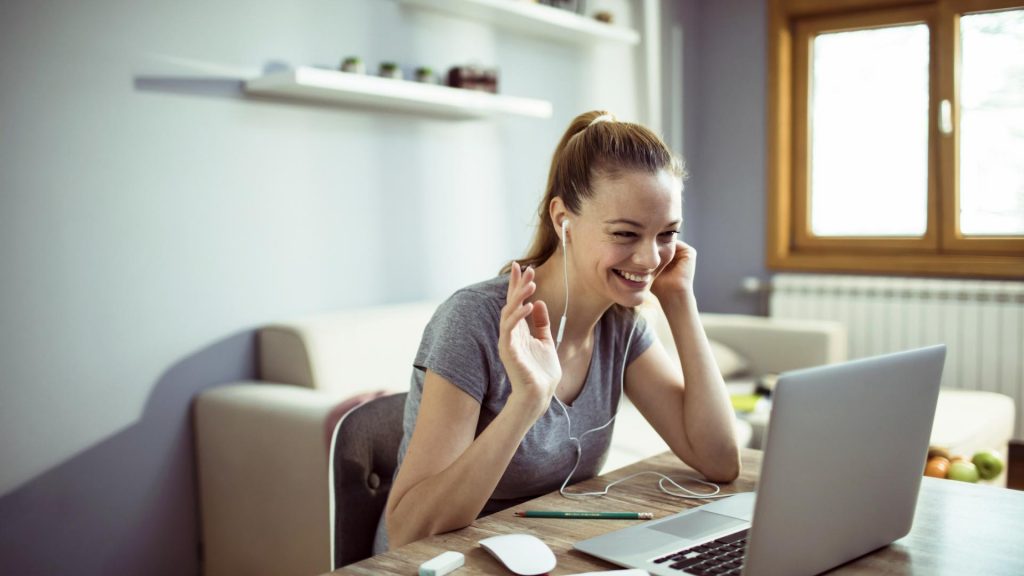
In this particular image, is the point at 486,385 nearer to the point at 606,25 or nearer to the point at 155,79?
the point at 155,79

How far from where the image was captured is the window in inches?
153

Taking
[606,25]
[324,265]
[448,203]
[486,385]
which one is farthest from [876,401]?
[606,25]

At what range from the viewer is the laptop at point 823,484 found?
88 cm

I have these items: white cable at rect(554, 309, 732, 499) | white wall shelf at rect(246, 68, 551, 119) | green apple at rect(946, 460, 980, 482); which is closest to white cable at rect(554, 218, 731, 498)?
white cable at rect(554, 309, 732, 499)

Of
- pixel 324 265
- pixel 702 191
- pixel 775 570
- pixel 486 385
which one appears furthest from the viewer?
pixel 702 191

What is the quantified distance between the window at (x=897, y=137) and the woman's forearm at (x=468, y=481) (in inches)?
129

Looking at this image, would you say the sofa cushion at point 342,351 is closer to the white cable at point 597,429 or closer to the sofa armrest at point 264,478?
the sofa armrest at point 264,478

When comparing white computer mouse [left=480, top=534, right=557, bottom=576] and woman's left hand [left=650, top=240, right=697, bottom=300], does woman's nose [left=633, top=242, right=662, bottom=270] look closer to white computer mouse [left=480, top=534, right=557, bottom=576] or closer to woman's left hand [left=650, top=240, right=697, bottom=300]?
woman's left hand [left=650, top=240, right=697, bottom=300]

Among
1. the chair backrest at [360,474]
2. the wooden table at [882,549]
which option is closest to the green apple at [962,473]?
the wooden table at [882,549]

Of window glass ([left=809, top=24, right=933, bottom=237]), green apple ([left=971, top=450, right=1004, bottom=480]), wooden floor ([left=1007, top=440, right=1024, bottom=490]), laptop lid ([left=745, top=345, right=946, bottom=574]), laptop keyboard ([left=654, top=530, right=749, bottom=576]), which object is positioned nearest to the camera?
laptop lid ([left=745, top=345, right=946, bottom=574])

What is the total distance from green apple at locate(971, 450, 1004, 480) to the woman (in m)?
1.30

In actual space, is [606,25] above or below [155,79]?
above

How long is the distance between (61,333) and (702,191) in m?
3.22

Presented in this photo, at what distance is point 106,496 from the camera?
7.62ft
